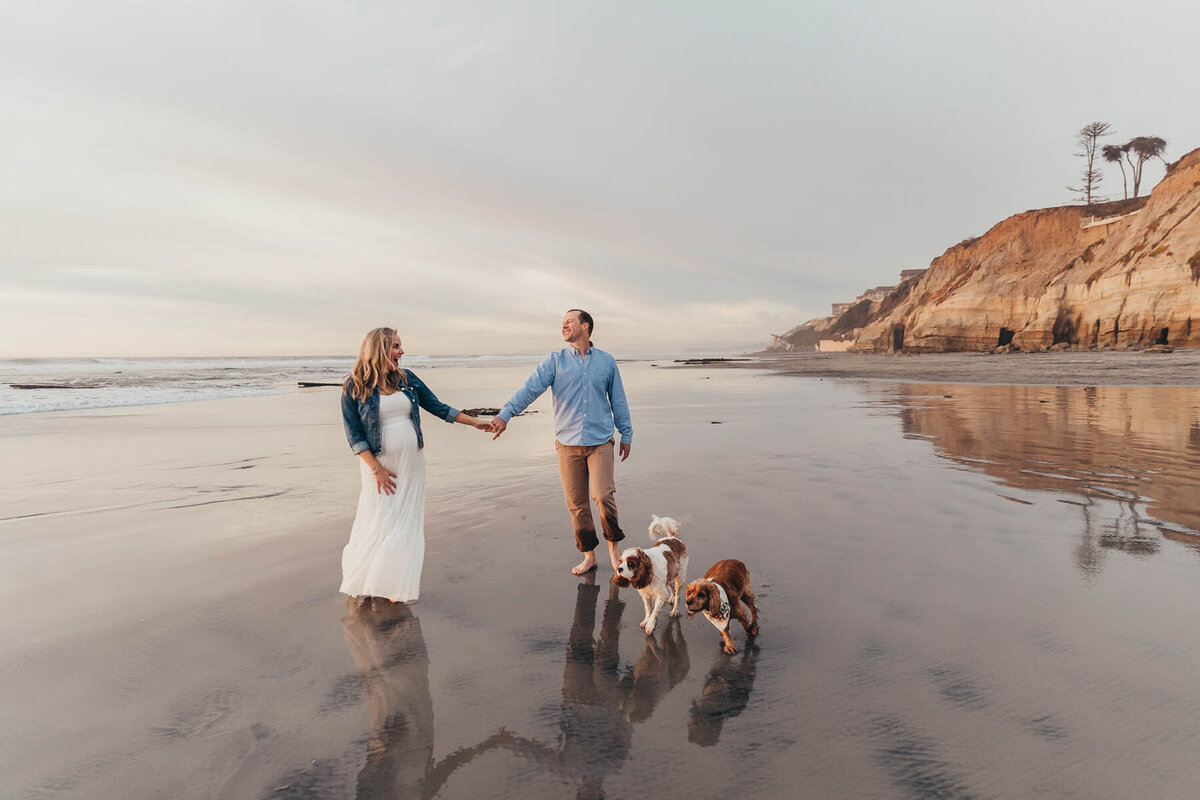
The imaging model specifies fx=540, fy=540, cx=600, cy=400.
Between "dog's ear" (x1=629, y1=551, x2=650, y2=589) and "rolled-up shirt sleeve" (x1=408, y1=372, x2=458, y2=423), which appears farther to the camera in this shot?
"rolled-up shirt sleeve" (x1=408, y1=372, x2=458, y2=423)

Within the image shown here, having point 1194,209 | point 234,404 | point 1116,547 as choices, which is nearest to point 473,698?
point 1116,547

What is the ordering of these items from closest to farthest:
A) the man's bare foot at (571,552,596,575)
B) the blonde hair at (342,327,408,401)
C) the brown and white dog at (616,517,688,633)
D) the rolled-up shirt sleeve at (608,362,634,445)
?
the brown and white dog at (616,517,688,633)
the blonde hair at (342,327,408,401)
the man's bare foot at (571,552,596,575)
the rolled-up shirt sleeve at (608,362,634,445)

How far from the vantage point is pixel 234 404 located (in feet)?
74.7

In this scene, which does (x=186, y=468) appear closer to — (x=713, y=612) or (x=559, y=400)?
Result: (x=559, y=400)

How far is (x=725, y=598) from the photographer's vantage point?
3.78 metres

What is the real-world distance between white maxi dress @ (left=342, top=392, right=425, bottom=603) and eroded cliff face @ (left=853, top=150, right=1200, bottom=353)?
57.7 m

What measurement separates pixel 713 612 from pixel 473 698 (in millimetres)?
1644

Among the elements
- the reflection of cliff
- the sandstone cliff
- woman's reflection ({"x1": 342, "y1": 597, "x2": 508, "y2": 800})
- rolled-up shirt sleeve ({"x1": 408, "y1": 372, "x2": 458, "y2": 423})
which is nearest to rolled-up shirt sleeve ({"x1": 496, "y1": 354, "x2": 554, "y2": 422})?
rolled-up shirt sleeve ({"x1": 408, "y1": 372, "x2": 458, "y2": 423})

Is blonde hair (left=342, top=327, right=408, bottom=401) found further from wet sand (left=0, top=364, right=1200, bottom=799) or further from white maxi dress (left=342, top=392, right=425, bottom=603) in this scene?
wet sand (left=0, top=364, right=1200, bottom=799)

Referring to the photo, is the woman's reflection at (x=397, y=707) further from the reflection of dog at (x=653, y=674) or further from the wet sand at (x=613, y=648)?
the reflection of dog at (x=653, y=674)

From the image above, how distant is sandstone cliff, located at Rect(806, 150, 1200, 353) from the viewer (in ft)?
139

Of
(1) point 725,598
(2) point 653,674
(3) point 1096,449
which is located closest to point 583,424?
(1) point 725,598

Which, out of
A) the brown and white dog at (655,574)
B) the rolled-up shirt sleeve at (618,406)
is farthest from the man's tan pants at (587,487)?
the brown and white dog at (655,574)

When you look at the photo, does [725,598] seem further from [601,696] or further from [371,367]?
[371,367]
